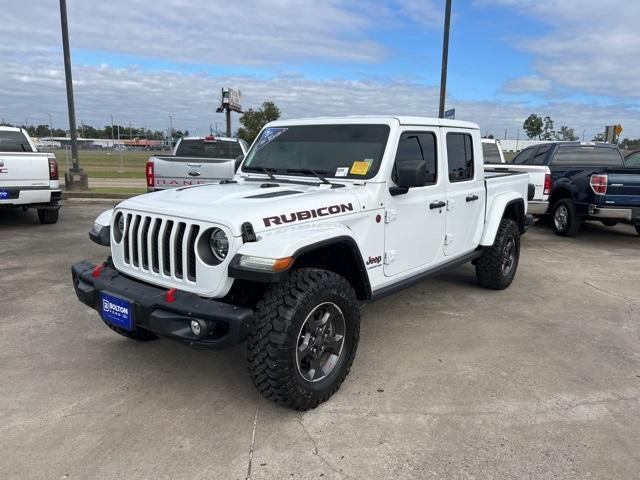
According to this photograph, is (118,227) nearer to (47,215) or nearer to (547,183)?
(47,215)

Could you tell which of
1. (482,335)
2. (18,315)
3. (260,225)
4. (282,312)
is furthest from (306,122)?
(18,315)

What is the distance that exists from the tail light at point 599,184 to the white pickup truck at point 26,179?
358 inches

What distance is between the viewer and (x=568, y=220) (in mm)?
9234

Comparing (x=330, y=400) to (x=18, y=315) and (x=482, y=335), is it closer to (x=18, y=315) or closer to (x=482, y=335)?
(x=482, y=335)

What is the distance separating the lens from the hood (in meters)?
2.99

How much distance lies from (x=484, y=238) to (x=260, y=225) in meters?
3.12

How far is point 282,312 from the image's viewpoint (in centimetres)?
287

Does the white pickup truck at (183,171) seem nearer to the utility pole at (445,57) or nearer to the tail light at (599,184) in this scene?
the tail light at (599,184)

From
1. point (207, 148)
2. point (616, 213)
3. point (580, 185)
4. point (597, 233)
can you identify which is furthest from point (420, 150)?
point (597, 233)

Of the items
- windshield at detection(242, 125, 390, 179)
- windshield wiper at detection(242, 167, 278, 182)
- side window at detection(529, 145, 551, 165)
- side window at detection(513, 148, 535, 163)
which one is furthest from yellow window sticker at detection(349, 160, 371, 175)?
side window at detection(513, 148, 535, 163)

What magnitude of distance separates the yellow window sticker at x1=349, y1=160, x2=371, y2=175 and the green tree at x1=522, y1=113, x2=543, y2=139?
53.5 meters

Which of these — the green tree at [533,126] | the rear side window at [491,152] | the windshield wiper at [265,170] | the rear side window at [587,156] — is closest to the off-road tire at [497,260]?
the windshield wiper at [265,170]

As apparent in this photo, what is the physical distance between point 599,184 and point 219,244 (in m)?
7.55

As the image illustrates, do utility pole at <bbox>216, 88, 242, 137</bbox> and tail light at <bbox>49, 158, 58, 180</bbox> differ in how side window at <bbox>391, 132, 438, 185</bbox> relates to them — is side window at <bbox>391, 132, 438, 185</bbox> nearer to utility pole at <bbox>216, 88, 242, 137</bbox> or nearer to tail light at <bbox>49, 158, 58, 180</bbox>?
tail light at <bbox>49, 158, 58, 180</bbox>
